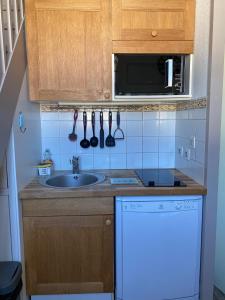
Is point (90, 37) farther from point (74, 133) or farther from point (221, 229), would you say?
point (221, 229)

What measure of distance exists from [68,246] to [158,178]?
A: 776 mm

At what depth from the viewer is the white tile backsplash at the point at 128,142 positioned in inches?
76.1

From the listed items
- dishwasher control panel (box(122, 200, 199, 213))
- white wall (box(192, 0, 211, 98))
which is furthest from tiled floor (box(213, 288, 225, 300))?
Answer: white wall (box(192, 0, 211, 98))

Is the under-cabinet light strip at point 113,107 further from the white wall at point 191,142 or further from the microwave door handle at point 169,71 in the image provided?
the microwave door handle at point 169,71

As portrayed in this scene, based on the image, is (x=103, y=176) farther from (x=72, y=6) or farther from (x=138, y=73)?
(x=72, y=6)

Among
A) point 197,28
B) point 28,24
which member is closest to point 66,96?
point 28,24

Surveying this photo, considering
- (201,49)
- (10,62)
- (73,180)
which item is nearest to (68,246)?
(73,180)

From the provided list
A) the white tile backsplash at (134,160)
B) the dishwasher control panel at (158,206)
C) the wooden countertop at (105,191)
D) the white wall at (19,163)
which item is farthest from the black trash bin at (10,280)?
the white tile backsplash at (134,160)

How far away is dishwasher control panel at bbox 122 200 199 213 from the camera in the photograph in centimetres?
145

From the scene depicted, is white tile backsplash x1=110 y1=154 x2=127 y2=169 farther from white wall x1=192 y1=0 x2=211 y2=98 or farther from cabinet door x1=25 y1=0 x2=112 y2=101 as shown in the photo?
white wall x1=192 y1=0 x2=211 y2=98

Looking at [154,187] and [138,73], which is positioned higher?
[138,73]

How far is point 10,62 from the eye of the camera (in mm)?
1297

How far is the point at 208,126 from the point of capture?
4.62 feet

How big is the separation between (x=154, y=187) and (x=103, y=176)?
449 mm
